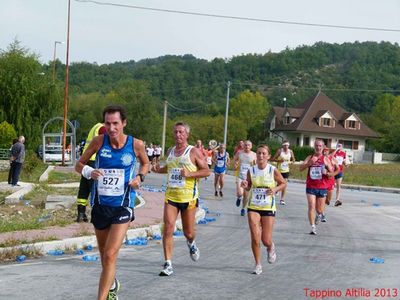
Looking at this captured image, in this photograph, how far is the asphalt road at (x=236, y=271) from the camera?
294 inches

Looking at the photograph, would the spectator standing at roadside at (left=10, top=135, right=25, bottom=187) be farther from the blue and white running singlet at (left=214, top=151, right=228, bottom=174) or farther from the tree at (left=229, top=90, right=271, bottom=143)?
the tree at (left=229, top=90, right=271, bottom=143)

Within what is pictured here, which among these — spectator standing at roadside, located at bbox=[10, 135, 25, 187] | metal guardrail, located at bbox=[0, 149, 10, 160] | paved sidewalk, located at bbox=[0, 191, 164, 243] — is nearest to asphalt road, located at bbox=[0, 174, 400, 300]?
paved sidewalk, located at bbox=[0, 191, 164, 243]

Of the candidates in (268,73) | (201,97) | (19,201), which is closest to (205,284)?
(19,201)

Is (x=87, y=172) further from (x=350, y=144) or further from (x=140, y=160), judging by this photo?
(x=350, y=144)

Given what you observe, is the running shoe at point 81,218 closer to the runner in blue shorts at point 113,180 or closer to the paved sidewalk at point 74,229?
the paved sidewalk at point 74,229

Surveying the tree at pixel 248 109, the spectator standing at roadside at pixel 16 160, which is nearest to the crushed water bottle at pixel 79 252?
the spectator standing at roadside at pixel 16 160

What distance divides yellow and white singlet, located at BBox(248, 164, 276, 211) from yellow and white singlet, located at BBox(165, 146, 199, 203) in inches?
33.6

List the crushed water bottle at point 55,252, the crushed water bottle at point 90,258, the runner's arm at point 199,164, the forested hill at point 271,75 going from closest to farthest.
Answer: the runner's arm at point 199,164 < the crushed water bottle at point 90,258 < the crushed water bottle at point 55,252 < the forested hill at point 271,75

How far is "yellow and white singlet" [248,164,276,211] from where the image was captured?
9.08 m

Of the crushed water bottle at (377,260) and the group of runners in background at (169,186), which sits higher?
the group of runners in background at (169,186)

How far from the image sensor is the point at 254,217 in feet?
29.6

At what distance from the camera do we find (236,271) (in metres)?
8.84

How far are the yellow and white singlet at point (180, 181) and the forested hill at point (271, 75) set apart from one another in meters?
87.4

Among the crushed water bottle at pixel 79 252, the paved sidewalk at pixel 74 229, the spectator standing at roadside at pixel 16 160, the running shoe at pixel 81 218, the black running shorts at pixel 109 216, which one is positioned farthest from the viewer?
the spectator standing at roadside at pixel 16 160
